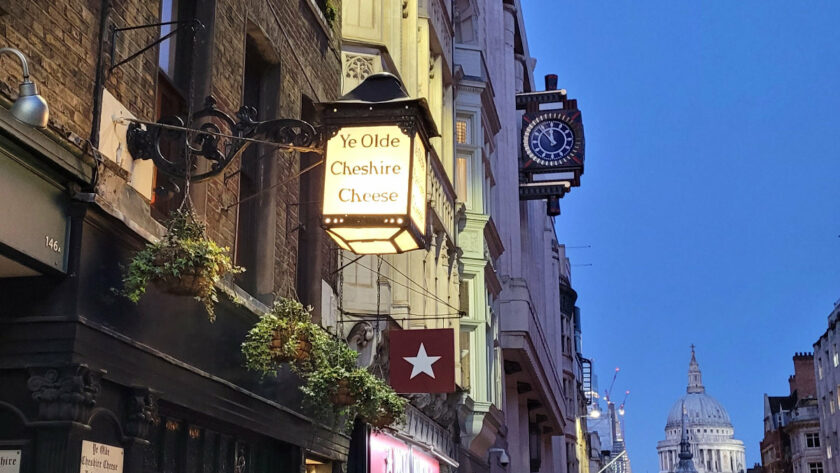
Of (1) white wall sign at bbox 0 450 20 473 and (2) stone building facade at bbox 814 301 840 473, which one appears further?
(2) stone building facade at bbox 814 301 840 473

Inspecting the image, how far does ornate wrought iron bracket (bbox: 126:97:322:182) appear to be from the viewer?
9391mm

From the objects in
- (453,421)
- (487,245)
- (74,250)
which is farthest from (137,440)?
(487,245)

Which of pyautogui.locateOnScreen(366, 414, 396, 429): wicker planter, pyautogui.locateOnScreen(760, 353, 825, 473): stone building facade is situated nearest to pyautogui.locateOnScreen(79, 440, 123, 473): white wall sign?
pyautogui.locateOnScreen(366, 414, 396, 429): wicker planter

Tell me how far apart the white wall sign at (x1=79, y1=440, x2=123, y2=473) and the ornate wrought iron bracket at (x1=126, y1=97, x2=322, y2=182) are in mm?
2330

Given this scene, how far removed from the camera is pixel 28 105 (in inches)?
286

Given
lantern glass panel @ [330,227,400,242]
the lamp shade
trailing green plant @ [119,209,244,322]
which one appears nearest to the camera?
the lamp shade

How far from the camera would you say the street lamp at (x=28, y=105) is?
724cm

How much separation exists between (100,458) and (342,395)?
4440 mm

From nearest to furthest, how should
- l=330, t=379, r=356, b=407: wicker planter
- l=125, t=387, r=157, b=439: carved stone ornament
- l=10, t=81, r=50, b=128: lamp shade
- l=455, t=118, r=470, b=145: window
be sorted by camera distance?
l=10, t=81, r=50, b=128: lamp shade
l=125, t=387, r=157, b=439: carved stone ornament
l=330, t=379, r=356, b=407: wicker planter
l=455, t=118, r=470, b=145: window

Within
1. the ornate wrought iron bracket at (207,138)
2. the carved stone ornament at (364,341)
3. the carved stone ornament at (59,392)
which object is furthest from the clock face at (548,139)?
the carved stone ornament at (59,392)

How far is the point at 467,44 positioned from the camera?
32.0 m

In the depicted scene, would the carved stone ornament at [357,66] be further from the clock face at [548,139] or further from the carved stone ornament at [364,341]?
the clock face at [548,139]

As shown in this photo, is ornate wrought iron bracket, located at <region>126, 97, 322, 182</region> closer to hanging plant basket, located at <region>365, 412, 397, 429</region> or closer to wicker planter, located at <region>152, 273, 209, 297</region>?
wicker planter, located at <region>152, 273, 209, 297</region>

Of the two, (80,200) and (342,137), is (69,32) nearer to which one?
(80,200)
